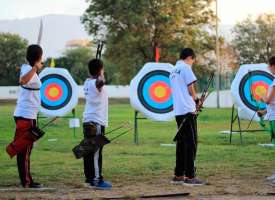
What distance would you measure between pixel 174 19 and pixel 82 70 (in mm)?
30494

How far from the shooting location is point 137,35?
45438mm

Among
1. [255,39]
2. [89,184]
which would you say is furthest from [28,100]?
[255,39]

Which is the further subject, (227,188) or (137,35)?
(137,35)

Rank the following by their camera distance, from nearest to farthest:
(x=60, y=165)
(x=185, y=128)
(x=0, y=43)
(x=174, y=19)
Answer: (x=185, y=128), (x=60, y=165), (x=174, y=19), (x=0, y=43)

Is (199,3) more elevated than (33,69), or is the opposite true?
(199,3)

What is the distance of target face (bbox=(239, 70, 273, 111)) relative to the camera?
12431mm

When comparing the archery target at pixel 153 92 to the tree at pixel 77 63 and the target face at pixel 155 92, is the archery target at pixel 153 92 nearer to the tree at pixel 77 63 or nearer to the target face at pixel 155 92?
the target face at pixel 155 92

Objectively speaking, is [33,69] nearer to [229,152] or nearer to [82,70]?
[229,152]

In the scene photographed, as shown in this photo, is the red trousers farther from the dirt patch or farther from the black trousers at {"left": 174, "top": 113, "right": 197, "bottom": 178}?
the black trousers at {"left": 174, "top": 113, "right": 197, "bottom": 178}

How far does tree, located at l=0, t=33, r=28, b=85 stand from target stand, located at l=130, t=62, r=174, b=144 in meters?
56.3

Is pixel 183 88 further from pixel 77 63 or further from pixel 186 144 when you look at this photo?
Result: pixel 77 63

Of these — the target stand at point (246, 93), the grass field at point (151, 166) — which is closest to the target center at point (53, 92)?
the grass field at point (151, 166)

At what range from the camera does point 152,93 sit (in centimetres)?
1300

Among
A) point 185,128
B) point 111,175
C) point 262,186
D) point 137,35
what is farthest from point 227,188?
point 137,35
